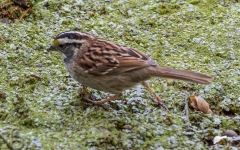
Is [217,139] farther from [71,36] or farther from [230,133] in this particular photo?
[71,36]

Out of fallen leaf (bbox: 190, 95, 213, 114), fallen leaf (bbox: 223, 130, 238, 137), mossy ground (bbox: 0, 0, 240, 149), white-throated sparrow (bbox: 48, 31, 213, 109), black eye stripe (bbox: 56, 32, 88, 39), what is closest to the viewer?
mossy ground (bbox: 0, 0, 240, 149)

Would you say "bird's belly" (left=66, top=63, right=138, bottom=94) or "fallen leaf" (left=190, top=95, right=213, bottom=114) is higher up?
"bird's belly" (left=66, top=63, right=138, bottom=94)

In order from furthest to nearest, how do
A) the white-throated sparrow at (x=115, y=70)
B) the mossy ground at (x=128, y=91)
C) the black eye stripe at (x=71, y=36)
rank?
Result: the black eye stripe at (x=71, y=36)
the white-throated sparrow at (x=115, y=70)
the mossy ground at (x=128, y=91)

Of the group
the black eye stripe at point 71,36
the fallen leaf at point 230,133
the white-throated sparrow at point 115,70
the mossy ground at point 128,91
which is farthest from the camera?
the black eye stripe at point 71,36

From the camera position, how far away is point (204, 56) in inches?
224

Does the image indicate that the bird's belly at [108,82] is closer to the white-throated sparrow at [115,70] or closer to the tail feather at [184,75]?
the white-throated sparrow at [115,70]

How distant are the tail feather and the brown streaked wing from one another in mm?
122

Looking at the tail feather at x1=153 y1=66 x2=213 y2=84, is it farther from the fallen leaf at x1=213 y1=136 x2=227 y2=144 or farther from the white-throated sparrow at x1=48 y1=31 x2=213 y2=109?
the fallen leaf at x1=213 y1=136 x2=227 y2=144

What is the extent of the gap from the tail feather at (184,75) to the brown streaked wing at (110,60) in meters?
0.12

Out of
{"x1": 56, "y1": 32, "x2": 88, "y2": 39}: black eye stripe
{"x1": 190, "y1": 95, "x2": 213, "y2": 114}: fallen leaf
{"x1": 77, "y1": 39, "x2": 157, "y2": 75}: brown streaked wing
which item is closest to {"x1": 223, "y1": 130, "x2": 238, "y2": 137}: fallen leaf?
{"x1": 190, "y1": 95, "x2": 213, "y2": 114}: fallen leaf

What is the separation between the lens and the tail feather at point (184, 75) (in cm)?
444

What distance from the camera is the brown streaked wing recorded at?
14.9 feet

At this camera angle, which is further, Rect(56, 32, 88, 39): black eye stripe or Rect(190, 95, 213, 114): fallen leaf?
Rect(56, 32, 88, 39): black eye stripe

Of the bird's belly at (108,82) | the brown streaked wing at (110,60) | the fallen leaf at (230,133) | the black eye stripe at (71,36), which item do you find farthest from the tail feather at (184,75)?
the black eye stripe at (71,36)
